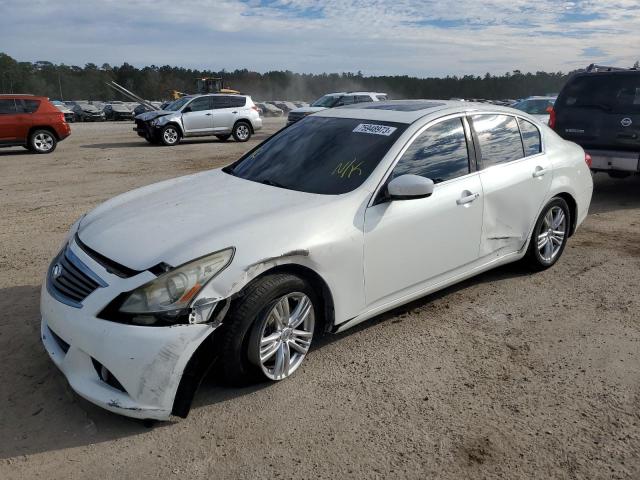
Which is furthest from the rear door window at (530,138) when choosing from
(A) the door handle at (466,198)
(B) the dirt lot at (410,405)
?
(B) the dirt lot at (410,405)

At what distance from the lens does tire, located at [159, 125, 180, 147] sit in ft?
57.8

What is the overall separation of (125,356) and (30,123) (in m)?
15.0

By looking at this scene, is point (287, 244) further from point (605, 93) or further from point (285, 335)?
point (605, 93)

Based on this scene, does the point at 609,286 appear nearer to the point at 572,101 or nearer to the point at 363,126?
the point at 363,126

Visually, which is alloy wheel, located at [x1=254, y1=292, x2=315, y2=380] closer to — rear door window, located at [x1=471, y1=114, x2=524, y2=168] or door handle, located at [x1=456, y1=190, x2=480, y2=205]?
door handle, located at [x1=456, y1=190, x2=480, y2=205]

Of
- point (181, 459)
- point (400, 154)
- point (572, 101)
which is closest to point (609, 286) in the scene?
point (400, 154)

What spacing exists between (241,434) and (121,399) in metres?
0.63

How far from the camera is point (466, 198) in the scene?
398 cm

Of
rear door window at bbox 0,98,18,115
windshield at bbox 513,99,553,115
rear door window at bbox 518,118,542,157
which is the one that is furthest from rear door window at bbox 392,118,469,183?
rear door window at bbox 0,98,18,115

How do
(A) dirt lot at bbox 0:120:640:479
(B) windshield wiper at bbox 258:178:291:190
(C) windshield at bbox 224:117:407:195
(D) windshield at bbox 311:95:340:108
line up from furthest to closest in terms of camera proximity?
1. (D) windshield at bbox 311:95:340:108
2. (B) windshield wiper at bbox 258:178:291:190
3. (C) windshield at bbox 224:117:407:195
4. (A) dirt lot at bbox 0:120:640:479

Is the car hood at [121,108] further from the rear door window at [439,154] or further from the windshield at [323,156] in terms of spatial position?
the rear door window at [439,154]

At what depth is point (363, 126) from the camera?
4047 mm

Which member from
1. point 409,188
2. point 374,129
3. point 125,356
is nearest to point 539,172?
point 374,129

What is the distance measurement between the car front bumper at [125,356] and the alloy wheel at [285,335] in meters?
0.42
